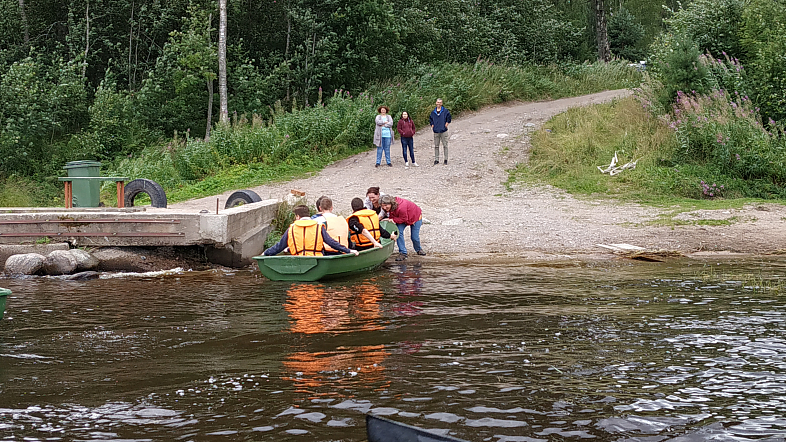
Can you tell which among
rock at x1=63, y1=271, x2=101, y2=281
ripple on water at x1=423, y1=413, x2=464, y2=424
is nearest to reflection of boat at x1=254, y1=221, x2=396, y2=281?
rock at x1=63, y1=271, x2=101, y2=281

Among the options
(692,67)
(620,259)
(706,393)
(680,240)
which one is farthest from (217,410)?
(692,67)

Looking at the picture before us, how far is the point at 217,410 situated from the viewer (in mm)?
5949

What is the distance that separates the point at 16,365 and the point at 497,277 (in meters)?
6.86

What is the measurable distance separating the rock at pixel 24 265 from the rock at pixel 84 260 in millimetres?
533

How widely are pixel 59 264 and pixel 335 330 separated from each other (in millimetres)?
6531

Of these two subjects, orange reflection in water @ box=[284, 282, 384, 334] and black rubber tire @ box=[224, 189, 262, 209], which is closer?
orange reflection in water @ box=[284, 282, 384, 334]

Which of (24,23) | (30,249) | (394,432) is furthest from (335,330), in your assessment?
(24,23)

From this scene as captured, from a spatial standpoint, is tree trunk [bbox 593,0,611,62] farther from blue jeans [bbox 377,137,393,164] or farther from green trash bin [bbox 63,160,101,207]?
green trash bin [bbox 63,160,101,207]

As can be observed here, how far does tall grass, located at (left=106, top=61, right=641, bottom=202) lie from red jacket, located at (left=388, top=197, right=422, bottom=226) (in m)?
7.07

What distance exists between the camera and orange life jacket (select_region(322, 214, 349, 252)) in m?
12.1

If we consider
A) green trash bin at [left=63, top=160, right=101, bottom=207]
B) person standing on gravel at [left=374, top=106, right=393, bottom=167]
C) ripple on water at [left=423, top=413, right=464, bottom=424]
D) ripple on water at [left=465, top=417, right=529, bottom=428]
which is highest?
person standing on gravel at [left=374, top=106, right=393, bottom=167]

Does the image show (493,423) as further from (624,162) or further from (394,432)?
(624,162)

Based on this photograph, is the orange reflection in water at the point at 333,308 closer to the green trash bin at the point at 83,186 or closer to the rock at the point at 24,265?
the rock at the point at 24,265

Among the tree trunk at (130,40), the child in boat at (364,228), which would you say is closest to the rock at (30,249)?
the child in boat at (364,228)
